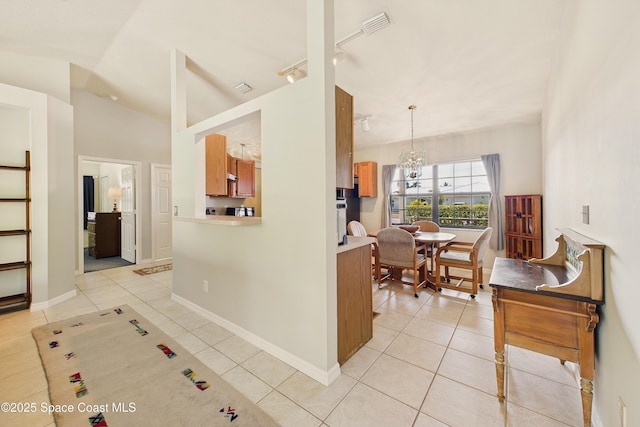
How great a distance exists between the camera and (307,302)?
1.84m

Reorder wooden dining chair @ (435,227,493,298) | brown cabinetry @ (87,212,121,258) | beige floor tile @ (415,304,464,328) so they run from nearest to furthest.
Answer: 1. beige floor tile @ (415,304,464,328)
2. wooden dining chair @ (435,227,493,298)
3. brown cabinetry @ (87,212,121,258)

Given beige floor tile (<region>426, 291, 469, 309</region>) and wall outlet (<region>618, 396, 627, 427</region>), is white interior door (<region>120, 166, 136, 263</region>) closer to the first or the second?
beige floor tile (<region>426, 291, 469, 309</region>)

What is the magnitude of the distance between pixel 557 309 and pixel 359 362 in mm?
1355

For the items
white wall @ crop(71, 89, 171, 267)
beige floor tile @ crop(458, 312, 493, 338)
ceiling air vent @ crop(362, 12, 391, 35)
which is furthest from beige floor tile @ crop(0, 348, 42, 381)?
ceiling air vent @ crop(362, 12, 391, 35)

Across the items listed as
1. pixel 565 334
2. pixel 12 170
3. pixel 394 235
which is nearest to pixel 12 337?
pixel 12 170

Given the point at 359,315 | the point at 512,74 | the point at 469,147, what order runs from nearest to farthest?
the point at 359,315, the point at 512,74, the point at 469,147

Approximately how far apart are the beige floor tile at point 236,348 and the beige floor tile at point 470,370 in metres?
1.54

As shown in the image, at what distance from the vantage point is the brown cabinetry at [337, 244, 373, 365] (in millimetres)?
1950

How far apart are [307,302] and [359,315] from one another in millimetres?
596

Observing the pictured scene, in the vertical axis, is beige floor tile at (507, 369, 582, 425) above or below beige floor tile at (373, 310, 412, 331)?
below

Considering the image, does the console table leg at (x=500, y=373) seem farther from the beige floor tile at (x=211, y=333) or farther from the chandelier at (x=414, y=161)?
the chandelier at (x=414, y=161)

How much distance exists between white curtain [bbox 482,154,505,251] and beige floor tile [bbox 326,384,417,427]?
13.5ft

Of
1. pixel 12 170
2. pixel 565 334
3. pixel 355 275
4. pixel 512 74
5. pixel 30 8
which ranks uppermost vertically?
pixel 30 8

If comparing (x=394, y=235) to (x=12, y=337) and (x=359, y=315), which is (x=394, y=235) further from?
(x=12, y=337)
